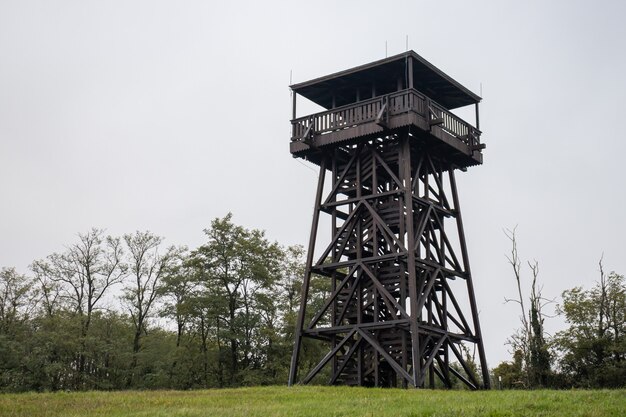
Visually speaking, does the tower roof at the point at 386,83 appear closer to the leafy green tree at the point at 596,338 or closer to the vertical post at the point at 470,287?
the vertical post at the point at 470,287

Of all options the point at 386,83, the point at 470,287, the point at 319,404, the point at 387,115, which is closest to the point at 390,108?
the point at 387,115

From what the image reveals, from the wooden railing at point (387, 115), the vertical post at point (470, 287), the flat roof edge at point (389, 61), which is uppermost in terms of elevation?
the flat roof edge at point (389, 61)

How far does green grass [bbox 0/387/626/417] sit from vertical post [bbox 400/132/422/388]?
2.60 m

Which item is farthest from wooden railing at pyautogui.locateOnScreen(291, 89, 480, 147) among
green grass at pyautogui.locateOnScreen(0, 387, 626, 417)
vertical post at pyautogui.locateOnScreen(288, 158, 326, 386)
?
green grass at pyautogui.locateOnScreen(0, 387, 626, 417)

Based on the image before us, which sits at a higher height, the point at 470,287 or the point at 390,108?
the point at 390,108

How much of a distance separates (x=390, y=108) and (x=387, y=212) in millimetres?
3652

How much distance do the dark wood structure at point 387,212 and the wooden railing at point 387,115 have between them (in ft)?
0.13

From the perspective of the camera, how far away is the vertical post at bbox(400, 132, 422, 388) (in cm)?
2561

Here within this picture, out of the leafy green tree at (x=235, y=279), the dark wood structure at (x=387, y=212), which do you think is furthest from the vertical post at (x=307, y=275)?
the leafy green tree at (x=235, y=279)

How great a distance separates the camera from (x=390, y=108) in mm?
28250

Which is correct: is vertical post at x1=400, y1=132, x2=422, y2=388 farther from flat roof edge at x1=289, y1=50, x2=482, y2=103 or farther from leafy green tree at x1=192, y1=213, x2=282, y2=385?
leafy green tree at x1=192, y1=213, x2=282, y2=385

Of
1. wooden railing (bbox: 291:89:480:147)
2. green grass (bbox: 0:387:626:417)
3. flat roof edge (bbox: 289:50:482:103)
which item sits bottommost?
green grass (bbox: 0:387:626:417)

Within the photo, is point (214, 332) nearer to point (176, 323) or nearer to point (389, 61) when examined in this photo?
point (176, 323)

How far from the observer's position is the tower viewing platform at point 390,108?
2798cm
